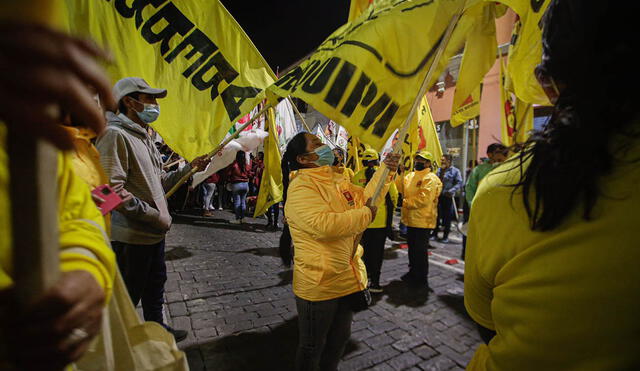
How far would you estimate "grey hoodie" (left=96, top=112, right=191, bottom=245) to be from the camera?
228cm

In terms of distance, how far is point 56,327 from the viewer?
22.0 inches

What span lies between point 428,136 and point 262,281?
392 cm

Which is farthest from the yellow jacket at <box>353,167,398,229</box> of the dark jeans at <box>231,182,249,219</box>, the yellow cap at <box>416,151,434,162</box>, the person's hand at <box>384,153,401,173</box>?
the dark jeans at <box>231,182,249,219</box>

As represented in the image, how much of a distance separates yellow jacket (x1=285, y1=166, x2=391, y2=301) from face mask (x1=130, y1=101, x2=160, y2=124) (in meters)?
1.49

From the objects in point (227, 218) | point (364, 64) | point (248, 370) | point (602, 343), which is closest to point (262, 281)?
point (248, 370)

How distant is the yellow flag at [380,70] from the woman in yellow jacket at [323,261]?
467mm

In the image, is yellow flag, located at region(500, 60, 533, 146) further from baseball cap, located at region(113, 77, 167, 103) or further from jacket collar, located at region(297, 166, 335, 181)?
baseball cap, located at region(113, 77, 167, 103)

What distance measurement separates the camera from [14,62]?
0.41m

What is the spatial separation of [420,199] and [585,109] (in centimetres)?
444

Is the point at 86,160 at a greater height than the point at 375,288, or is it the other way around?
the point at 86,160

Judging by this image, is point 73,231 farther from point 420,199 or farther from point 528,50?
A: point 420,199

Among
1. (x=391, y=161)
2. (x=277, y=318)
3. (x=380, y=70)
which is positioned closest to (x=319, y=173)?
(x=391, y=161)

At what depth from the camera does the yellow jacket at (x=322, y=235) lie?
6.79ft

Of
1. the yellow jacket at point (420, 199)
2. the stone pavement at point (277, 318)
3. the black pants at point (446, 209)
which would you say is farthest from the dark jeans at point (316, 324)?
the black pants at point (446, 209)
